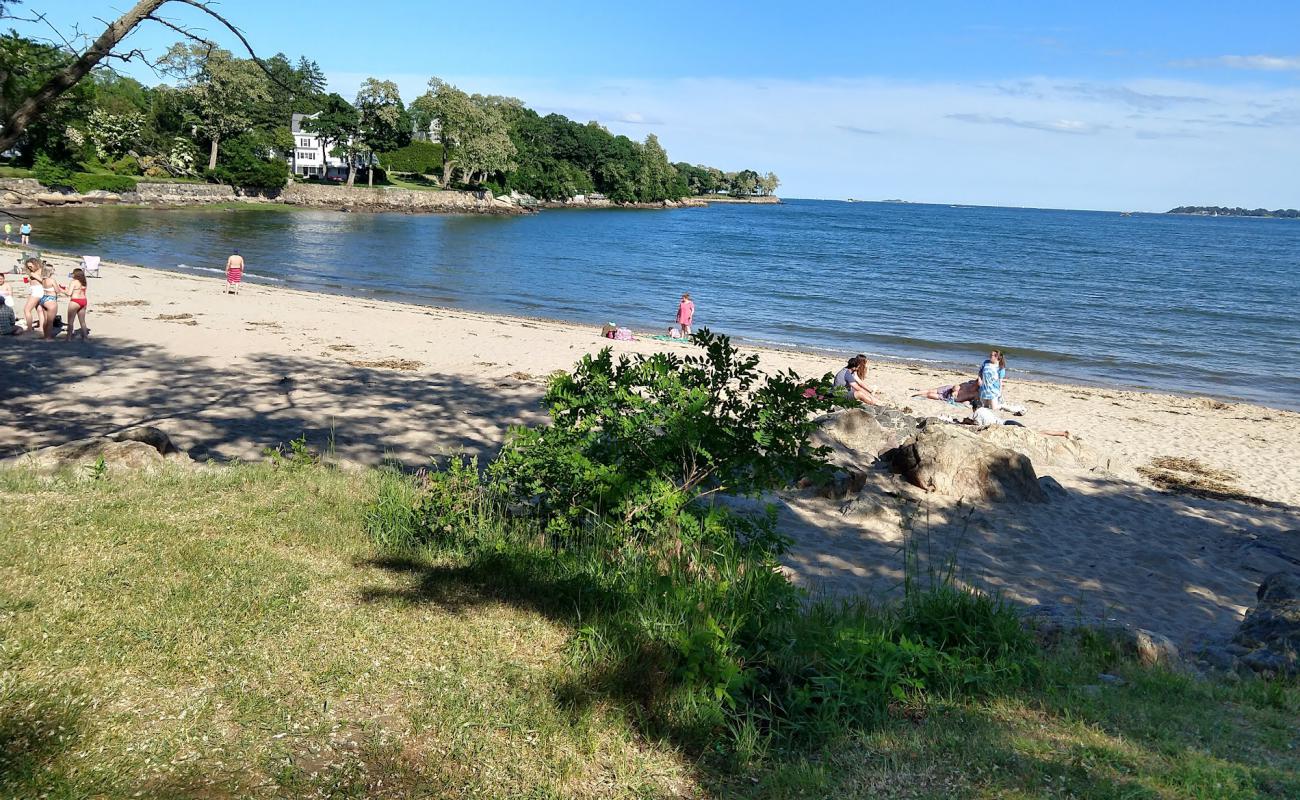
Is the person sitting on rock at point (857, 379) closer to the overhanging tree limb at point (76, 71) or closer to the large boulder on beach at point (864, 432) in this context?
the large boulder on beach at point (864, 432)

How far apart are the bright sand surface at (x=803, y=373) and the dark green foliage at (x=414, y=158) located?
85.6 metres

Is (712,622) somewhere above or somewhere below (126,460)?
above

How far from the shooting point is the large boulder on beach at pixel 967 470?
1005cm

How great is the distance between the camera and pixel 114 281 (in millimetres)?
25234

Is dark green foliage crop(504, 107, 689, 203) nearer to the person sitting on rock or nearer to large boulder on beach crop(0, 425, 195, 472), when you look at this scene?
the person sitting on rock

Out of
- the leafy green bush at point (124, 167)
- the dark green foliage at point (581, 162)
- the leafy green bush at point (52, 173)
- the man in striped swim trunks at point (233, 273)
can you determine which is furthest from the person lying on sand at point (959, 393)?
the dark green foliage at point (581, 162)

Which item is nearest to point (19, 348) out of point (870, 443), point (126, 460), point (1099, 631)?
point (126, 460)

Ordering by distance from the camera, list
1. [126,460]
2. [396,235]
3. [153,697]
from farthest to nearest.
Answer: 1. [396,235]
2. [126,460]
3. [153,697]

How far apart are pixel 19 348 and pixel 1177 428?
18929 mm

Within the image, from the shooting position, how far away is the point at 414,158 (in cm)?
10612

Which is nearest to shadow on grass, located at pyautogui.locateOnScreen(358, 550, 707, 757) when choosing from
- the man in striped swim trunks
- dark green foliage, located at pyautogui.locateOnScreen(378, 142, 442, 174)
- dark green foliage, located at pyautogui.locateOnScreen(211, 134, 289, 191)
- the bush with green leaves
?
the bush with green leaves

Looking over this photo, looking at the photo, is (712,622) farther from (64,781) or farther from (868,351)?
(868,351)

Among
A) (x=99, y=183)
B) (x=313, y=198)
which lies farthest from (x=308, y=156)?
(x=99, y=183)

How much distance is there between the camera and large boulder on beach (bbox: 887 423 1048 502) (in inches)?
396
